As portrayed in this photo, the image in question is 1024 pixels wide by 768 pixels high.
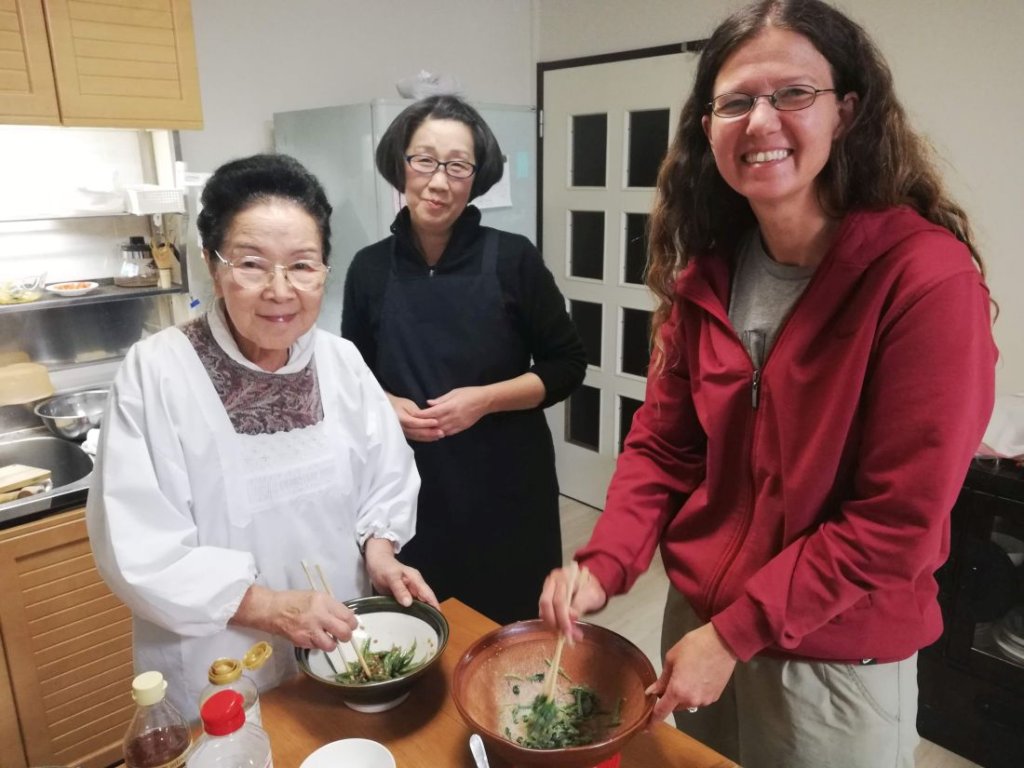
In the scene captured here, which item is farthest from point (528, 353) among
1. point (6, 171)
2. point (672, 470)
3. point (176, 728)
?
point (6, 171)

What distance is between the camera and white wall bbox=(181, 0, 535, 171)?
2.66 m

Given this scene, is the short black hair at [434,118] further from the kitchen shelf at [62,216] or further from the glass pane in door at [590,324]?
the glass pane in door at [590,324]

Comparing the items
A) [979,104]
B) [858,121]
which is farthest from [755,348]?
[979,104]

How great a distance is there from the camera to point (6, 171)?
2.26 metres

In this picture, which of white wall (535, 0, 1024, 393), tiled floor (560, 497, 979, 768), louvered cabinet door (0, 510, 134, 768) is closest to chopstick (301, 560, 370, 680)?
louvered cabinet door (0, 510, 134, 768)

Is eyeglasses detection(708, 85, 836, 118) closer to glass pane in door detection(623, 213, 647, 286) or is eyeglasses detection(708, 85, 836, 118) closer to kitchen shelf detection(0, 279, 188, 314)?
kitchen shelf detection(0, 279, 188, 314)

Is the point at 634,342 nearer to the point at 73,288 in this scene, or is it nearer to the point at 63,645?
the point at 73,288

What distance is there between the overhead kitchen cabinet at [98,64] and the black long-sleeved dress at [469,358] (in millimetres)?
834

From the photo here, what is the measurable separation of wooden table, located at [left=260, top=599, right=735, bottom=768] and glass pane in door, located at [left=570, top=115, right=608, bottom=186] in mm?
2689

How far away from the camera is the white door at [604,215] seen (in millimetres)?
3180

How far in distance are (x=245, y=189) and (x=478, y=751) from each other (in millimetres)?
898

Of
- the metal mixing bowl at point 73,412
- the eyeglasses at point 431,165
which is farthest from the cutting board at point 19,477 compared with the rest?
the eyeglasses at point 431,165

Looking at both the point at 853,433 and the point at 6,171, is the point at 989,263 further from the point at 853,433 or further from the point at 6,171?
the point at 6,171

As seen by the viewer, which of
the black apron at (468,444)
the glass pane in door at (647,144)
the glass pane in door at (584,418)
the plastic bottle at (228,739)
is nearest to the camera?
the plastic bottle at (228,739)
